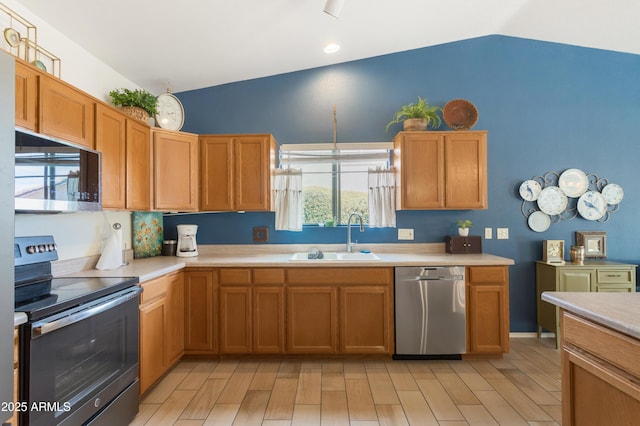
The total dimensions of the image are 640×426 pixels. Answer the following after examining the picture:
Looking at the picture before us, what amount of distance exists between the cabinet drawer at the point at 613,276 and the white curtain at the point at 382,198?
2.00m

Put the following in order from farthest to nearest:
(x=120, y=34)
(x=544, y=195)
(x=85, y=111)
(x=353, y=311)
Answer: (x=544, y=195), (x=353, y=311), (x=120, y=34), (x=85, y=111)

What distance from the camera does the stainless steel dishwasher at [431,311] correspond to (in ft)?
8.71

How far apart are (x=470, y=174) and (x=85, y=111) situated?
3.17 m

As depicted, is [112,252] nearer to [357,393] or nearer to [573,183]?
[357,393]

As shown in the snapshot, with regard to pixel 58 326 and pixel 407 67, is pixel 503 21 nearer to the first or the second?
pixel 407 67

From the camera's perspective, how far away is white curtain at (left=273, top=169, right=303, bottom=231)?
3.22 m

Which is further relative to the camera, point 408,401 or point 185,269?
point 185,269

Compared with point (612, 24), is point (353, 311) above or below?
below

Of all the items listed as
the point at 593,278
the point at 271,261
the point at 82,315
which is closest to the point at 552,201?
the point at 593,278

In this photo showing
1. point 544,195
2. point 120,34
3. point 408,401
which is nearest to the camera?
point 408,401

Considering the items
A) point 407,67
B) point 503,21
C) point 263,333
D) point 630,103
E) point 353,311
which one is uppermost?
point 503,21

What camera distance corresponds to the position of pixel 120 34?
2.31 metres

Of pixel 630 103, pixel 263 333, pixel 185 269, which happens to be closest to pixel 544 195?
pixel 630 103

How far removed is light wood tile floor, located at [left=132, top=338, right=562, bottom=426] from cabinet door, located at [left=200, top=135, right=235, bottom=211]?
146 cm
